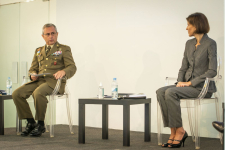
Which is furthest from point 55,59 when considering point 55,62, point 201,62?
point 201,62

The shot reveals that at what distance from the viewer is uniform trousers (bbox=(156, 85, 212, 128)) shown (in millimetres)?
2959

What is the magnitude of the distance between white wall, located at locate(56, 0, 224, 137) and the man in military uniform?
29.5 inches

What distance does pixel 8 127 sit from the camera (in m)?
4.61

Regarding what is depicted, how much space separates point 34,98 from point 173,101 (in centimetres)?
163

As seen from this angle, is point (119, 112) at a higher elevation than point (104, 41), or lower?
lower

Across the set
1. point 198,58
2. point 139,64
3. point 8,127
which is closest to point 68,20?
point 139,64

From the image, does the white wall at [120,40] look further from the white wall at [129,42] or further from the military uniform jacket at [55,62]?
the military uniform jacket at [55,62]

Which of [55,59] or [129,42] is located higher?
[129,42]

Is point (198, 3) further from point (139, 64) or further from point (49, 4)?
point (49, 4)

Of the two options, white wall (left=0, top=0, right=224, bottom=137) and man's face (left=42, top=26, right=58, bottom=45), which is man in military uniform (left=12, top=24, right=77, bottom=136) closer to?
man's face (left=42, top=26, right=58, bottom=45)

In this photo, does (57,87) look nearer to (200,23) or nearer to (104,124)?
(104,124)

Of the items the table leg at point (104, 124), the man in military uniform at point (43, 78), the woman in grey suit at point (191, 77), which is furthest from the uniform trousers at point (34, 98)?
the woman in grey suit at point (191, 77)

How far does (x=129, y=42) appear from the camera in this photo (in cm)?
434

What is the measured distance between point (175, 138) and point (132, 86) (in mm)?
1426
